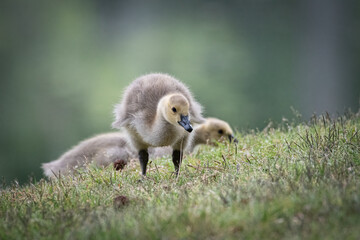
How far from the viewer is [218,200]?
505 cm

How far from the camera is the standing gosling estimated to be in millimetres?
6664

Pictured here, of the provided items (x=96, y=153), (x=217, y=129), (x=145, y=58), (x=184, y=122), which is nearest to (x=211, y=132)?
(x=217, y=129)

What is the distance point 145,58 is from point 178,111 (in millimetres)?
24030

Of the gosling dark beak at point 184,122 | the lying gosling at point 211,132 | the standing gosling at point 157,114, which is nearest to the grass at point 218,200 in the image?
the standing gosling at point 157,114

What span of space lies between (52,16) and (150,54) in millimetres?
6921

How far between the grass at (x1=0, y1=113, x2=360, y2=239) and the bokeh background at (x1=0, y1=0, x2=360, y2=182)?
55.7ft

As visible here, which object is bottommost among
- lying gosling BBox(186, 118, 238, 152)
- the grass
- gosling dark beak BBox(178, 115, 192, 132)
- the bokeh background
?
the grass

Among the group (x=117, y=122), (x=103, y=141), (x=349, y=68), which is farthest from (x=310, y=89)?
(x=117, y=122)

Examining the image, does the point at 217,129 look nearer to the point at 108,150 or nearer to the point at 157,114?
the point at 108,150

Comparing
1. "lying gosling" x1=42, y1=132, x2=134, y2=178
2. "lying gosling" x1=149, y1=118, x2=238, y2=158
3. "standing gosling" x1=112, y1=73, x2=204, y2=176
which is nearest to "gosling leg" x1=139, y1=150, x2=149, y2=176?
"standing gosling" x1=112, y1=73, x2=204, y2=176

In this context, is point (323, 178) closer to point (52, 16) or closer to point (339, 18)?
point (339, 18)

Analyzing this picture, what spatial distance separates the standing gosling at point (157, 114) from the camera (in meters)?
6.66

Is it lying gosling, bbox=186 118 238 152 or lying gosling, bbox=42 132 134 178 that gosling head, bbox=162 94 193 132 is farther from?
lying gosling, bbox=186 118 238 152

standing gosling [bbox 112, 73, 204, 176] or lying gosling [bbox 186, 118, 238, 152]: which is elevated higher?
lying gosling [bbox 186, 118, 238, 152]
